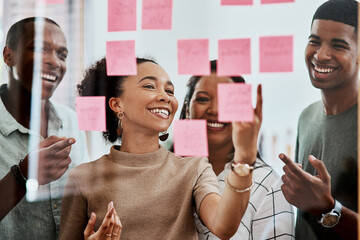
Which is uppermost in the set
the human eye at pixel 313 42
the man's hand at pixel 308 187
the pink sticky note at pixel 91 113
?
the human eye at pixel 313 42

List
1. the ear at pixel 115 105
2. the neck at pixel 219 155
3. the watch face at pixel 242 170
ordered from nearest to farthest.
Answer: the watch face at pixel 242 170 → the neck at pixel 219 155 → the ear at pixel 115 105

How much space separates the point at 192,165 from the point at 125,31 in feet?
2.02

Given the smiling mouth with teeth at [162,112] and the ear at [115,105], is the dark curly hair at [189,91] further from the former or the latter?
the ear at [115,105]

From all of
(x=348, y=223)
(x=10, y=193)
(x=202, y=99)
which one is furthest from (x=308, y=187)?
(x=10, y=193)

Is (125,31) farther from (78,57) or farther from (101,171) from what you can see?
(101,171)

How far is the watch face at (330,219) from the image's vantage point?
1503 millimetres

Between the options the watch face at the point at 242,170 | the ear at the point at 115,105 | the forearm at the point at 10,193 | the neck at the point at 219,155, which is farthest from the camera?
the forearm at the point at 10,193

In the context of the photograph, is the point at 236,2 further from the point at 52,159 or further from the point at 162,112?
the point at 52,159

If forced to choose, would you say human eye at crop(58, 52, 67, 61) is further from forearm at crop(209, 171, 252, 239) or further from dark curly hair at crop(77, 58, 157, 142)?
forearm at crop(209, 171, 252, 239)

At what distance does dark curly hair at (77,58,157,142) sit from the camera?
5.59 feet

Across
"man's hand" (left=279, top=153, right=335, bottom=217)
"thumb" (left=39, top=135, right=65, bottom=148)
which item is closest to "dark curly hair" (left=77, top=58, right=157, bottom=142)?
"thumb" (left=39, top=135, right=65, bottom=148)

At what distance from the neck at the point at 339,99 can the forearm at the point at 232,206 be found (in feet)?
1.32

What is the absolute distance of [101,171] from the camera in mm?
1720

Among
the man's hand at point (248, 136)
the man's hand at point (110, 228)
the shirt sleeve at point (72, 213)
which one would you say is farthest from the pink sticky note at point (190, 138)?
the shirt sleeve at point (72, 213)
